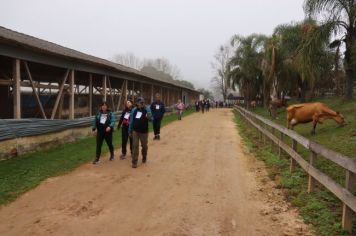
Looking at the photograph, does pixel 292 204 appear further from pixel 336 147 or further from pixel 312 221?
pixel 336 147

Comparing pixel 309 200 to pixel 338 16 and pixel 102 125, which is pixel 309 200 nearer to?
pixel 102 125

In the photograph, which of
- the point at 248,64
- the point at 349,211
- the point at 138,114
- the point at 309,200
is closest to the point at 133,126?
the point at 138,114

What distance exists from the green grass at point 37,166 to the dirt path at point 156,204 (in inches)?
12.1

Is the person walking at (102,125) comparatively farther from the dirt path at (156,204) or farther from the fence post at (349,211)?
Answer: the fence post at (349,211)

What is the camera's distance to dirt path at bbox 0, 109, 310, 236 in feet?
18.1

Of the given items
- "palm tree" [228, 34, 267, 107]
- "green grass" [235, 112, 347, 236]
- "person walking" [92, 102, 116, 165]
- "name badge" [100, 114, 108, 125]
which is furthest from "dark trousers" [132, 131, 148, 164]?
"palm tree" [228, 34, 267, 107]

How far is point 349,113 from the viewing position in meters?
17.0

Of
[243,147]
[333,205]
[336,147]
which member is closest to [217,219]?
[333,205]

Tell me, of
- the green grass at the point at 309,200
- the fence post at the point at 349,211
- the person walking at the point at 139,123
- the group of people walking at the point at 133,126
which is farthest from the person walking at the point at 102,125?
the fence post at the point at 349,211

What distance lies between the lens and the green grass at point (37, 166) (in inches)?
306

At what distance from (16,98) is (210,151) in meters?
5.93

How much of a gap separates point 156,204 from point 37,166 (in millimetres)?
4403

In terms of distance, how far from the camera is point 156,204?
6656 millimetres

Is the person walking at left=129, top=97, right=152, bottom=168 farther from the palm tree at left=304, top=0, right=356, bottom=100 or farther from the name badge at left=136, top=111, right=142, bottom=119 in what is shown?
the palm tree at left=304, top=0, right=356, bottom=100
